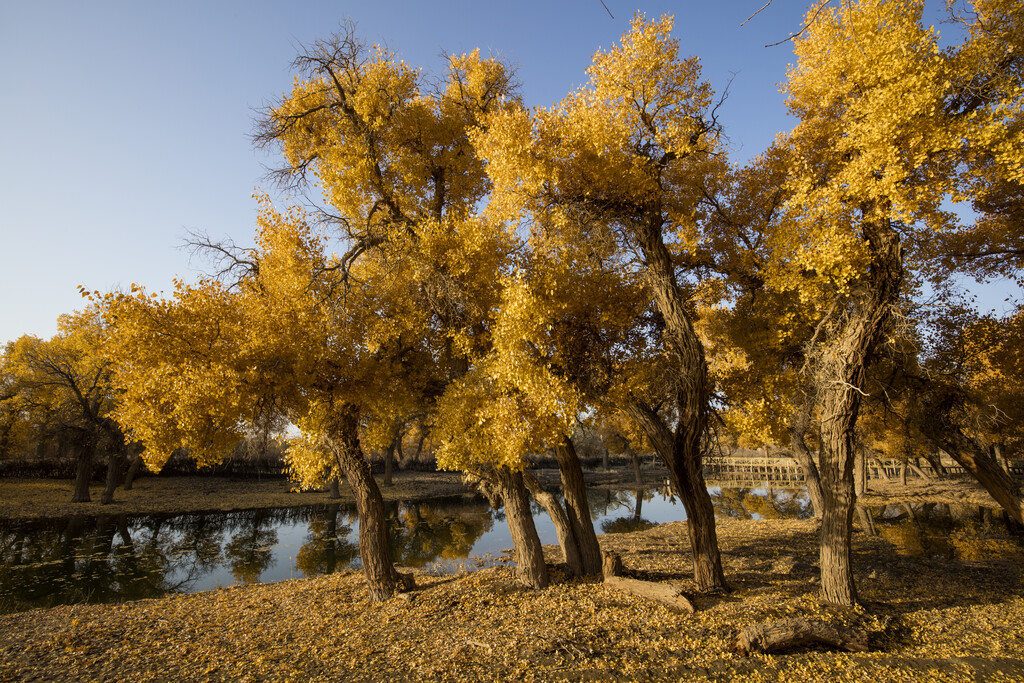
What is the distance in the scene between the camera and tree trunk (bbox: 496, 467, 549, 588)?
9.83m

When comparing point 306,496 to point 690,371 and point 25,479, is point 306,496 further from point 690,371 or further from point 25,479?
point 690,371

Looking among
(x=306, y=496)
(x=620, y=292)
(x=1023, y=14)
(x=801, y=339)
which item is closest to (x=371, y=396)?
(x=620, y=292)

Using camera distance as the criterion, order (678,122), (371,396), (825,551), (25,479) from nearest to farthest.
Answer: (825,551) → (678,122) → (371,396) → (25,479)

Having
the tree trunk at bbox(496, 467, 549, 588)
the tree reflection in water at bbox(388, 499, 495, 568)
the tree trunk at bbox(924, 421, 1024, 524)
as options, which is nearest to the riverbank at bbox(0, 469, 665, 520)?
the tree reflection in water at bbox(388, 499, 495, 568)

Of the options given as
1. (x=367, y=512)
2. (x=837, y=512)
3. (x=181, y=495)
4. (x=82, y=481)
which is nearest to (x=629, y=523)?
(x=837, y=512)

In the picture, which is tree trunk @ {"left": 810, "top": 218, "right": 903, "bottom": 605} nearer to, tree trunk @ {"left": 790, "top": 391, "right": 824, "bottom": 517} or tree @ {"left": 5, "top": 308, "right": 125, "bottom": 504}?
tree trunk @ {"left": 790, "top": 391, "right": 824, "bottom": 517}

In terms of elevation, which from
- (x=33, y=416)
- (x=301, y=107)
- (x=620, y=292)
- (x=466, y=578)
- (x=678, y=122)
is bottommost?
(x=466, y=578)

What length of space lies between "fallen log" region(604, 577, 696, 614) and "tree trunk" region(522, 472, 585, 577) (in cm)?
116

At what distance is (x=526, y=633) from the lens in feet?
23.5

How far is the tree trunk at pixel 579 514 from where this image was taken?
34.5ft

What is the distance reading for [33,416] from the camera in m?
31.1

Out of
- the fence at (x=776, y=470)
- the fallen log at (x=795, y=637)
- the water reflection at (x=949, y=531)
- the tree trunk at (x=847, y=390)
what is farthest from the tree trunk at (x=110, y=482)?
the fence at (x=776, y=470)

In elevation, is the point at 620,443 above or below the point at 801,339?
below

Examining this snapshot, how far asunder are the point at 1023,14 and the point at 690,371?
23.9ft
